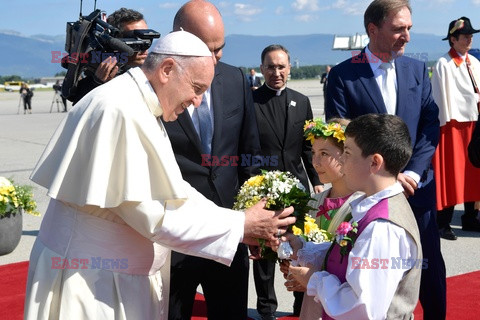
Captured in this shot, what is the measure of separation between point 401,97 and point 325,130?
0.63m

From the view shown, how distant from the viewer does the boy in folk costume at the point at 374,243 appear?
2871mm

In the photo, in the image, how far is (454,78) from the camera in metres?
8.53

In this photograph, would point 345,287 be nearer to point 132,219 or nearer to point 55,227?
point 132,219

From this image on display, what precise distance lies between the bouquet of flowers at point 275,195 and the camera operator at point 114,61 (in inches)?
46.6

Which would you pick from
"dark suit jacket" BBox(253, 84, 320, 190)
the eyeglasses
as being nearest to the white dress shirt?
"dark suit jacket" BBox(253, 84, 320, 190)

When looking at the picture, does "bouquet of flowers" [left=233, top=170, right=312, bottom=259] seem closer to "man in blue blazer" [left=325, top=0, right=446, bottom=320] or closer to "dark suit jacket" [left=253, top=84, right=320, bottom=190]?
"man in blue blazer" [left=325, top=0, right=446, bottom=320]

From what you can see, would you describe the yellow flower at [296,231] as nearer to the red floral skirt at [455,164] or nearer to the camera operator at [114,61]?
the camera operator at [114,61]

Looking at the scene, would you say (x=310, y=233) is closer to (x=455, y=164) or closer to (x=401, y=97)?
(x=401, y=97)

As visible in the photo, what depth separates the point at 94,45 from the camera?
14.6 feet

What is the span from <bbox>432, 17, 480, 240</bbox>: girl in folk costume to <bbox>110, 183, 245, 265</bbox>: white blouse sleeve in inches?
225

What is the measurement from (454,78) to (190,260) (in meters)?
5.72

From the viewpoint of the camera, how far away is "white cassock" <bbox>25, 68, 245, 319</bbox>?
286 centimetres

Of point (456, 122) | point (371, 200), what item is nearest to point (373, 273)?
point (371, 200)

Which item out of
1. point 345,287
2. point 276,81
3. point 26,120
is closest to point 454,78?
point 276,81
